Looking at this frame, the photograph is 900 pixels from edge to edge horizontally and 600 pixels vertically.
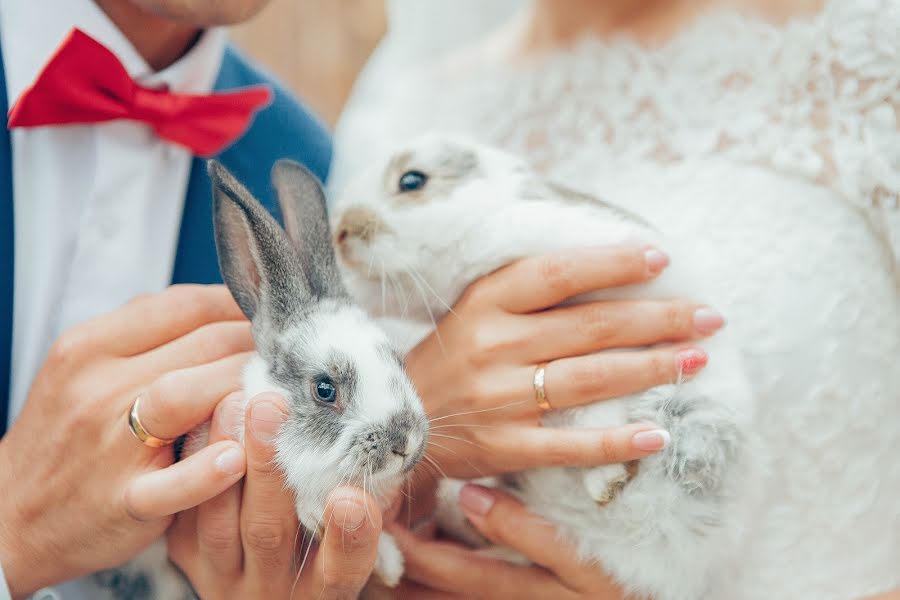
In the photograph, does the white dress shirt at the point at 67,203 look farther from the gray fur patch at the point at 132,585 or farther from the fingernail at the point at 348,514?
the fingernail at the point at 348,514

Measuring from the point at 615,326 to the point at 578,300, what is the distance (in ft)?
0.32

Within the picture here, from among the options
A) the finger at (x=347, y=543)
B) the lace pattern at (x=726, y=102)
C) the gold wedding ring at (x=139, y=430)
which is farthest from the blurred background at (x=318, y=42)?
the finger at (x=347, y=543)

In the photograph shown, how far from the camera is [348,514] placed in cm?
76

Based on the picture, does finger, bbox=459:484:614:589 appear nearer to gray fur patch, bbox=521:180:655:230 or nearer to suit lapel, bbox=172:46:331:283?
gray fur patch, bbox=521:180:655:230

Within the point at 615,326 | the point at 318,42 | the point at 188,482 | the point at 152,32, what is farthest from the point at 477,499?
the point at 318,42

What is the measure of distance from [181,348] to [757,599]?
86cm

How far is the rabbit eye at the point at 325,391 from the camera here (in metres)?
0.83

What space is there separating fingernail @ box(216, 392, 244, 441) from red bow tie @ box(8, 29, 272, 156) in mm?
522

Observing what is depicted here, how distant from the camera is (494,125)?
63.6 inches

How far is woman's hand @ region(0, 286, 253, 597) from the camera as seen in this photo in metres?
0.82

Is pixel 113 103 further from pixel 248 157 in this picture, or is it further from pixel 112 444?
pixel 112 444

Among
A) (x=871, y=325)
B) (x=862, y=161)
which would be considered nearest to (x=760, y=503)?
(x=871, y=325)

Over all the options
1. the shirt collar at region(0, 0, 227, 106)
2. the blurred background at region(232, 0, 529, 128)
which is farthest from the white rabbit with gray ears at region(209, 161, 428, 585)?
the blurred background at region(232, 0, 529, 128)

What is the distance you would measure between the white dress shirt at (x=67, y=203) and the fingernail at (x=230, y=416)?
1.33 ft
